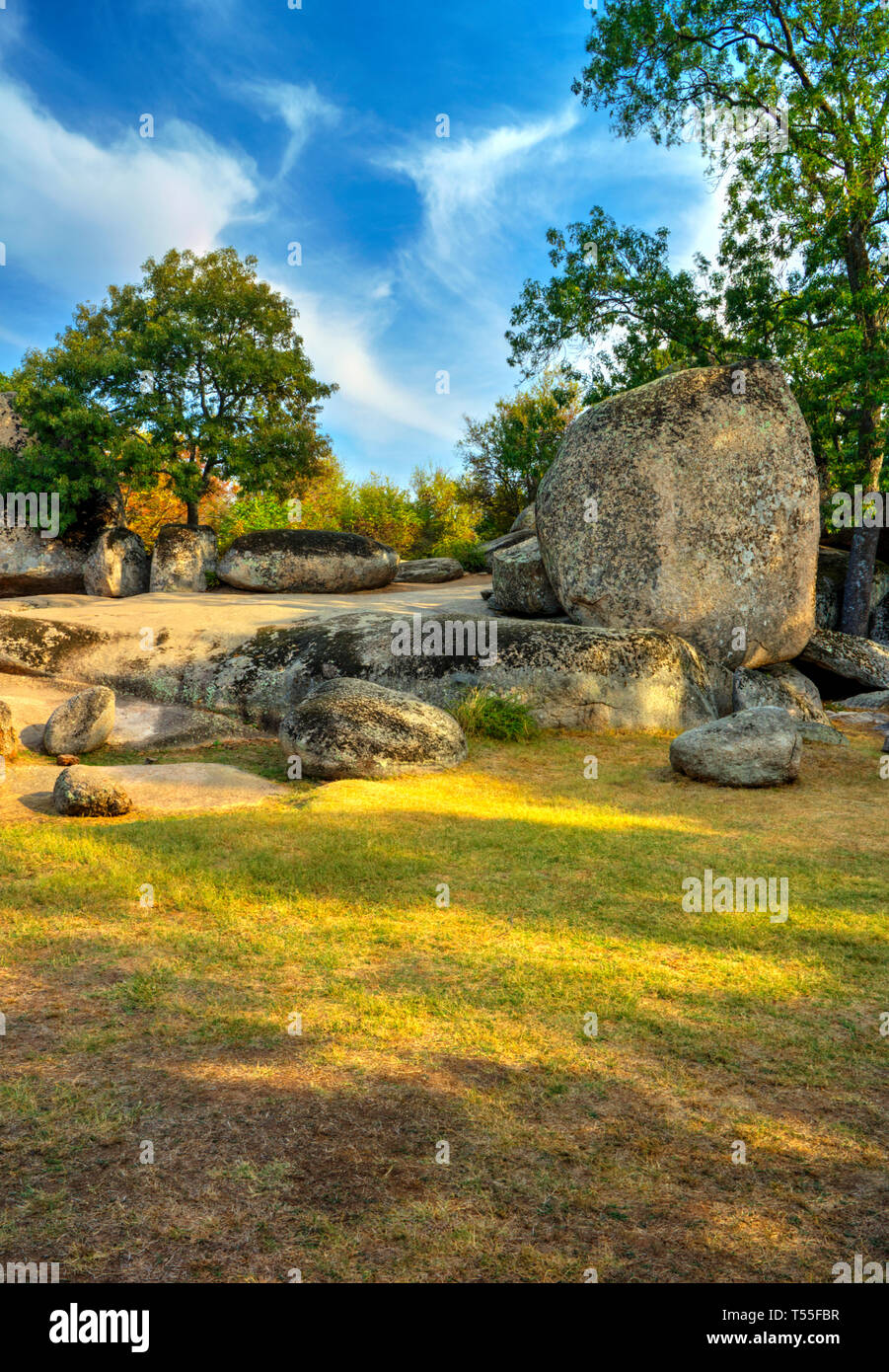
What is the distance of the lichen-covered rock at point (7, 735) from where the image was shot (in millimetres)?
9422

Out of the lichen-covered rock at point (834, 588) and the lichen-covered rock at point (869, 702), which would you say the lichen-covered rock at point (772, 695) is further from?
the lichen-covered rock at point (834, 588)

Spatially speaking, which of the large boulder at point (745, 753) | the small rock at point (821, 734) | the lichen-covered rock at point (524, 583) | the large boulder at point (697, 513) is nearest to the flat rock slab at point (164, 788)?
the large boulder at point (745, 753)

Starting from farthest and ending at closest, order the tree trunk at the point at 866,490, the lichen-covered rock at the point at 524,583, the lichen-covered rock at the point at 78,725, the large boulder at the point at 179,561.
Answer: the large boulder at the point at 179,561 → the tree trunk at the point at 866,490 → the lichen-covered rock at the point at 524,583 → the lichen-covered rock at the point at 78,725

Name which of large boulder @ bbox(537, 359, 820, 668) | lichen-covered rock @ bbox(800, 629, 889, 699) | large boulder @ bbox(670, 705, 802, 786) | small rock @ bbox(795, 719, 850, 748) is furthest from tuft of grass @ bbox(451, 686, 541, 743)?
lichen-covered rock @ bbox(800, 629, 889, 699)

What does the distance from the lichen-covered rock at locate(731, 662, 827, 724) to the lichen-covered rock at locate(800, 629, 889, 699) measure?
168cm

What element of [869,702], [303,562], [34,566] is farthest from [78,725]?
[869,702]

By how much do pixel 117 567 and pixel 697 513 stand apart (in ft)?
36.6

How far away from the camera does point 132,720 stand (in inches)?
432

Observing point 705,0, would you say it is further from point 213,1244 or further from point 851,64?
point 213,1244

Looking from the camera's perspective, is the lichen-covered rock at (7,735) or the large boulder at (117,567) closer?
the lichen-covered rock at (7,735)

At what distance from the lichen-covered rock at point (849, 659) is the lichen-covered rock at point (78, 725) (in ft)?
36.5

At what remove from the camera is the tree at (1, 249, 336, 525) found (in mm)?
19281

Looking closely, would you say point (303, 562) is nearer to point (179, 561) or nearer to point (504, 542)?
point (179, 561)

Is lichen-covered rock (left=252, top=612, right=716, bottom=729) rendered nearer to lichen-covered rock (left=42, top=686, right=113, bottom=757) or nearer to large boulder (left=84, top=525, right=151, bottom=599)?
lichen-covered rock (left=42, top=686, right=113, bottom=757)
